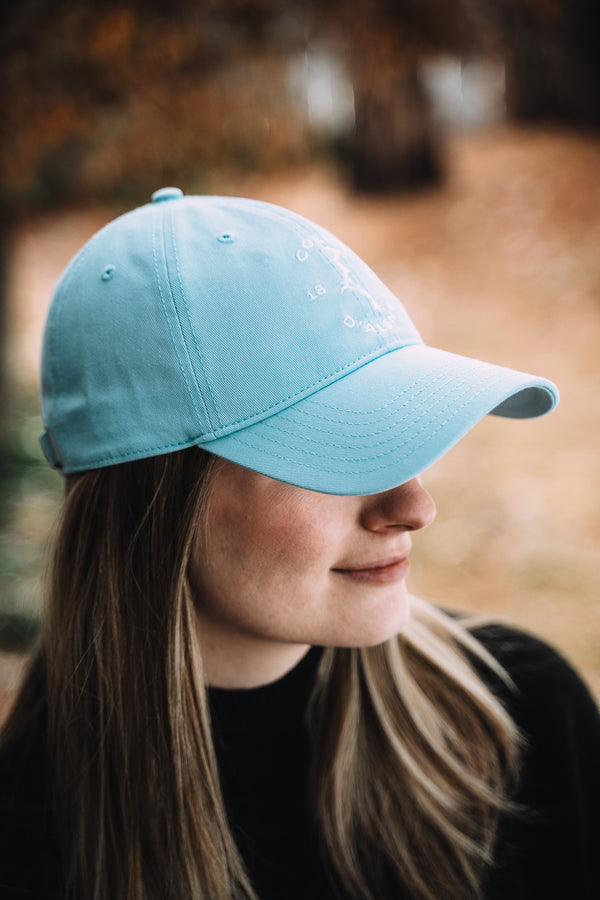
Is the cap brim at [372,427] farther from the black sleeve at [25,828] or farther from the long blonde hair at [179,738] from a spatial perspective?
the black sleeve at [25,828]

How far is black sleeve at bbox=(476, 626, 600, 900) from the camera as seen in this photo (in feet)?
4.35

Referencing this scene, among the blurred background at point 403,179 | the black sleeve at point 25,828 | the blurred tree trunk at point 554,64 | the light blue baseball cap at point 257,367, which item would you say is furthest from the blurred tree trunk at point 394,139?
the black sleeve at point 25,828

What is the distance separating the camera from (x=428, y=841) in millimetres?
1314

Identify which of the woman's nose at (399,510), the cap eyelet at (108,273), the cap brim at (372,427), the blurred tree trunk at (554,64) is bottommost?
the woman's nose at (399,510)

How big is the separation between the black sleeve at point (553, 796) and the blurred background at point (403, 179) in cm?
161

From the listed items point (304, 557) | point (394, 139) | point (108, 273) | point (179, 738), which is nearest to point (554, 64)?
point (394, 139)

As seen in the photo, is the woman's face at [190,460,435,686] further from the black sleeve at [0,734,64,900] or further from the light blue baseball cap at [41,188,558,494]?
the black sleeve at [0,734,64,900]

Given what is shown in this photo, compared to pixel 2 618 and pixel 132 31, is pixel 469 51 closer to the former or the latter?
pixel 132 31

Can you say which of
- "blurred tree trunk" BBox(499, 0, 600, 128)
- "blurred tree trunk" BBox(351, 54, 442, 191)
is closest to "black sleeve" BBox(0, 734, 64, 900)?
"blurred tree trunk" BBox(499, 0, 600, 128)

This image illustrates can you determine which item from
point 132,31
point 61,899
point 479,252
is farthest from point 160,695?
point 479,252

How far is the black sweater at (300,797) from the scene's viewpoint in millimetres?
1241

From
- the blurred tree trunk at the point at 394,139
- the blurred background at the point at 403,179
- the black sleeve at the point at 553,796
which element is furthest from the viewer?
the blurred tree trunk at the point at 394,139

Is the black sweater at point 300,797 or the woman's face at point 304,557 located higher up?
the woman's face at point 304,557

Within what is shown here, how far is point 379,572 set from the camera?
3.69ft
